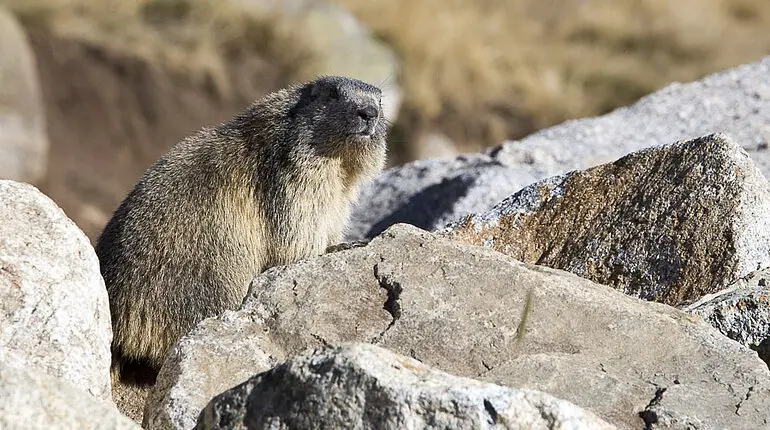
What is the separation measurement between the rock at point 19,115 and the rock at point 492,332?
14.5 meters

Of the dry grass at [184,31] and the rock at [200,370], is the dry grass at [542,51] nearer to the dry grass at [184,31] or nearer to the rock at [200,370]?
the dry grass at [184,31]

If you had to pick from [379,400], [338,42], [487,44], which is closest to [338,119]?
[379,400]

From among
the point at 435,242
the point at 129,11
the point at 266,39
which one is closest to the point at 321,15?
the point at 266,39

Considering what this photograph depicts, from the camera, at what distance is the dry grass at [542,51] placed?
2305 cm

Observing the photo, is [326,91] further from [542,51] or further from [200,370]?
[542,51]

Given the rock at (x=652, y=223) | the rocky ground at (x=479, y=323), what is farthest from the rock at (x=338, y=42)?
the rocky ground at (x=479, y=323)

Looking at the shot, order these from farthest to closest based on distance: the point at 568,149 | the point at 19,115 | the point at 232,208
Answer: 1. the point at 19,115
2. the point at 568,149
3. the point at 232,208

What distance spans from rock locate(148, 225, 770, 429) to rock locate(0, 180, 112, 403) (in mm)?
391

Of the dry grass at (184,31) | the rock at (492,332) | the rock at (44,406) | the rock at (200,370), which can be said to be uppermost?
the dry grass at (184,31)

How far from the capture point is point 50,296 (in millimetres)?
4980

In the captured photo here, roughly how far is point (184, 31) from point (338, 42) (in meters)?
2.95

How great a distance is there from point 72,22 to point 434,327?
682 inches

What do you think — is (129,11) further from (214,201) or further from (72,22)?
(214,201)

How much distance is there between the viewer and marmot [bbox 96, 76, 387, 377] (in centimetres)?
674
